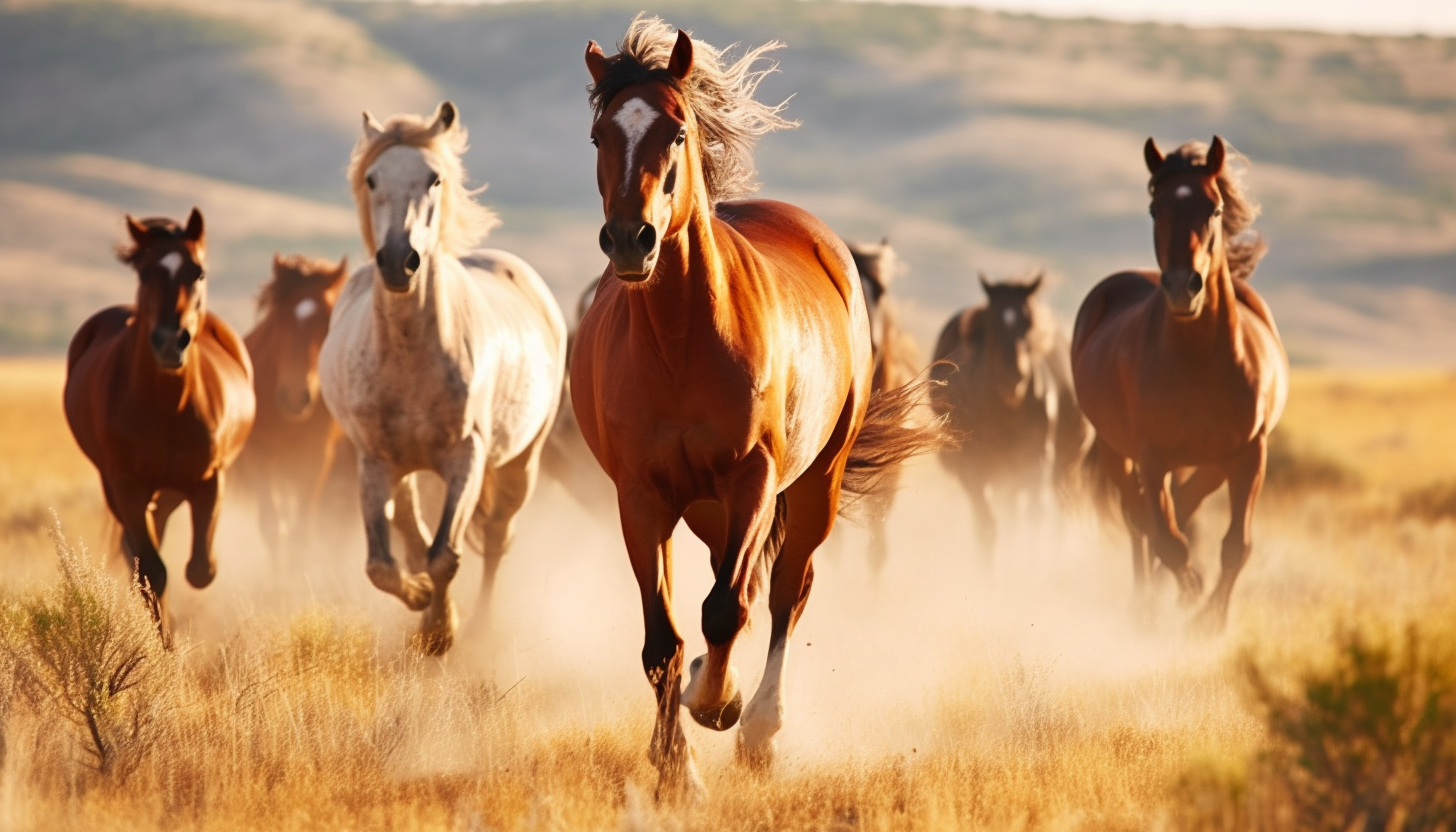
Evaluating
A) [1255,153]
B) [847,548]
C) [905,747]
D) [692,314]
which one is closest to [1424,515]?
[847,548]

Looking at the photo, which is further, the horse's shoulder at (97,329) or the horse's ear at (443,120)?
the horse's shoulder at (97,329)

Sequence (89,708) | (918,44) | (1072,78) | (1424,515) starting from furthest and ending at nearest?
(918,44)
(1072,78)
(1424,515)
(89,708)

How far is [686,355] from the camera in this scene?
5.11m

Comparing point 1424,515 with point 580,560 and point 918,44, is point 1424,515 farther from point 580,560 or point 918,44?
Result: point 918,44

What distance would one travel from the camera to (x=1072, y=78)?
15012cm

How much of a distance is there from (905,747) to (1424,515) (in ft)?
36.2

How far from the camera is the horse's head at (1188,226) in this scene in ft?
26.5

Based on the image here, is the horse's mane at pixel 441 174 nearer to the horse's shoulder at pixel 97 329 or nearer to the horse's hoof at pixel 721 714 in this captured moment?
the horse's shoulder at pixel 97 329

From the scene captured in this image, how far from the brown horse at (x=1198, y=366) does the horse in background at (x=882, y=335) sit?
240 cm

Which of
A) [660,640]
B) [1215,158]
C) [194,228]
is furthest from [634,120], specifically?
[1215,158]

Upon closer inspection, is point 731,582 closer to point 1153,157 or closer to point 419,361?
point 419,361

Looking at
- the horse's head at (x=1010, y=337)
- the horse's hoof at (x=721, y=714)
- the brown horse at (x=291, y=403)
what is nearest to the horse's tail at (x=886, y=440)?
the horse's hoof at (x=721, y=714)

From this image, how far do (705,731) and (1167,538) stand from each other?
12.0 ft

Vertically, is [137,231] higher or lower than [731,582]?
higher
